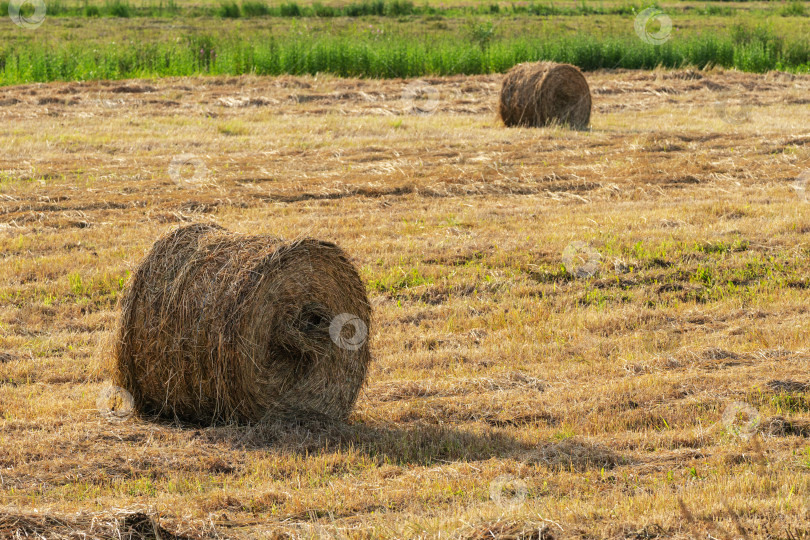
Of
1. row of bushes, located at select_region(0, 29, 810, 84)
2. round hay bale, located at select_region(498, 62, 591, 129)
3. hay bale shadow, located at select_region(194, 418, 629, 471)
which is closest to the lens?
hay bale shadow, located at select_region(194, 418, 629, 471)

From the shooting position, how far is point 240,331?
6.46 meters

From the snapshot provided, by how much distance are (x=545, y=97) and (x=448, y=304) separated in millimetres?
10174

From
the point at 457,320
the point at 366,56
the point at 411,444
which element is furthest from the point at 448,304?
the point at 366,56

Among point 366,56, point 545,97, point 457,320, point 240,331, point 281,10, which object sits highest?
point 281,10

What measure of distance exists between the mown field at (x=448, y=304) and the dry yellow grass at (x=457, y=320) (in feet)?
0.10

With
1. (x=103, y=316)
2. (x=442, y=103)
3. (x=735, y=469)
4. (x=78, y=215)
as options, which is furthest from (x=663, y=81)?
(x=735, y=469)

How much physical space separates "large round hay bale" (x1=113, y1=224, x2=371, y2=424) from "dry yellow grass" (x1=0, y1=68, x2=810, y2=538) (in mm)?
262

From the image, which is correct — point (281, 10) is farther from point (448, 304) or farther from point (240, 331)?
point (240, 331)

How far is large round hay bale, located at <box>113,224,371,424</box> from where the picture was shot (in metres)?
6.49

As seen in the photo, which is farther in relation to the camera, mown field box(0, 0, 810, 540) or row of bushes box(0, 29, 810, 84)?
row of bushes box(0, 29, 810, 84)

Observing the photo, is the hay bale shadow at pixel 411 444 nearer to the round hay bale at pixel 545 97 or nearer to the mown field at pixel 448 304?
the mown field at pixel 448 304

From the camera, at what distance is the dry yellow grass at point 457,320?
5.42 m

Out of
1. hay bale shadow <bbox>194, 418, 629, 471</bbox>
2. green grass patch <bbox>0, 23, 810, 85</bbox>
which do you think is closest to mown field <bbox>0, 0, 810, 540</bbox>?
hay bale shadow <bbox>194, 418, 629, 471</bbox>

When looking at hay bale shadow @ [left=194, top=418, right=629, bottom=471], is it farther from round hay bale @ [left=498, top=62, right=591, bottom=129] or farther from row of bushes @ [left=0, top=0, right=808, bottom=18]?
row of bushes @ [left=0, top=0, right=808, bottom=18]
